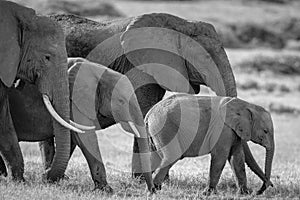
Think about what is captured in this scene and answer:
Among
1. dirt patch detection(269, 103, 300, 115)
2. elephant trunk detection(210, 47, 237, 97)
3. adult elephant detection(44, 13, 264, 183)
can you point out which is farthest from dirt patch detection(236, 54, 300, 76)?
elephant trunk detection(210, 47, 237, 97)

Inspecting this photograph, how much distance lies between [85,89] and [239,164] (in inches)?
89.6

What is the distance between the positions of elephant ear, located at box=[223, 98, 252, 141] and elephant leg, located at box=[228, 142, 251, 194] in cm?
22

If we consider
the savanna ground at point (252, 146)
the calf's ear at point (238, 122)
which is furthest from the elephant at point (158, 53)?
the savanna ground at point (252, 146)

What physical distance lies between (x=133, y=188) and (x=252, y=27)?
38077 mm

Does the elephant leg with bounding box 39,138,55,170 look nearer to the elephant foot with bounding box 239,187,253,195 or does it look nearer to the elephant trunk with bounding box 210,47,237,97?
the elephant trunk with bounding box 210,47,237,97

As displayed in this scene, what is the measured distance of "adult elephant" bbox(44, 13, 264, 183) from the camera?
40.6 feet

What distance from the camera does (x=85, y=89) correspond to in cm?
1041

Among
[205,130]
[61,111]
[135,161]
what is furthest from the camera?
[135,161]

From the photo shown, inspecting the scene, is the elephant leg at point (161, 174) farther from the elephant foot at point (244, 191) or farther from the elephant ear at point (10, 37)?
the elephant ear at point (10, 37)

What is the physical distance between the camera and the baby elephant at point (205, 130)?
10891mm

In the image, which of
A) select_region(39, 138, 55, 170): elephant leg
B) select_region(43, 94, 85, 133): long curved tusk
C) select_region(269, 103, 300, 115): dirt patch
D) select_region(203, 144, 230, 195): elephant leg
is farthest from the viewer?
select_region(269, 103, 300, 115): dirt patch

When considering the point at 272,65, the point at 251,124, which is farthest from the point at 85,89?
the point at 272,65

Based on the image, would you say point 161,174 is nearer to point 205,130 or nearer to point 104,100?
point 205,130

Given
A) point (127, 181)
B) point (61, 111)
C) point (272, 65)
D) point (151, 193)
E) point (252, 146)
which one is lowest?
point (272, 65)
